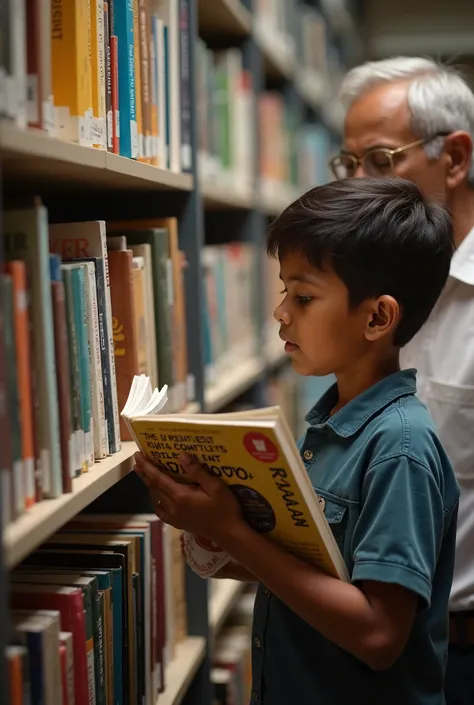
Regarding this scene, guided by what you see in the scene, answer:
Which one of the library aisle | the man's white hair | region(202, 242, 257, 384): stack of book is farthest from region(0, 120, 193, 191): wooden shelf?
region(202, 242, 257, 384): stack of book

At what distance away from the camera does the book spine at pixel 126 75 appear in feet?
4.03

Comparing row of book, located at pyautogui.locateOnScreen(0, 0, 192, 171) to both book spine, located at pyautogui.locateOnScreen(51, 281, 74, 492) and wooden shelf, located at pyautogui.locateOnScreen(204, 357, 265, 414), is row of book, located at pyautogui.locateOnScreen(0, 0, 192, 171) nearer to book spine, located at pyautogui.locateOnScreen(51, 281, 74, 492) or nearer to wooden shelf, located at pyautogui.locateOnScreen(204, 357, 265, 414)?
book spine, located at pyautogui.locateOnScreen(51, 281, 74, 492)

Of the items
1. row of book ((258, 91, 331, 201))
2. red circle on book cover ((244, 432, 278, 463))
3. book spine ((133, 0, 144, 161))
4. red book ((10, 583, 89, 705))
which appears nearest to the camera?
red circle on book cover ((244, 432, 278, 463))

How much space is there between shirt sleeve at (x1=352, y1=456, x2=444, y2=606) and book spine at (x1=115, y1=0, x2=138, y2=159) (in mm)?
599

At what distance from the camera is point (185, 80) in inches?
62.9

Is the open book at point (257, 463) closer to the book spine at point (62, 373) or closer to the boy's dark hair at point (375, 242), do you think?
the book spine at point (62, 373)

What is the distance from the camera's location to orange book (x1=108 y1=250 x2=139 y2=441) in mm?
1221

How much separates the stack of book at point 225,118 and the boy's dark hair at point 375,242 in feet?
2.76

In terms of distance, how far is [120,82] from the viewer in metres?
1.24

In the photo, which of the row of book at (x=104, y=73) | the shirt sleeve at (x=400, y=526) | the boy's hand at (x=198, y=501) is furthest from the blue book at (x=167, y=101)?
the shirt sleeve at (x=400, y=526)

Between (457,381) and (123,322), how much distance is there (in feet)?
1.88

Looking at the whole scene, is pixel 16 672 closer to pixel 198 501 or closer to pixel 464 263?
pixel 198 501

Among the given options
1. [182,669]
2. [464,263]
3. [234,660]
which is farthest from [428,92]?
[234,660]

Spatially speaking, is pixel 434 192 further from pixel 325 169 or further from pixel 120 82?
pixel 325 169
